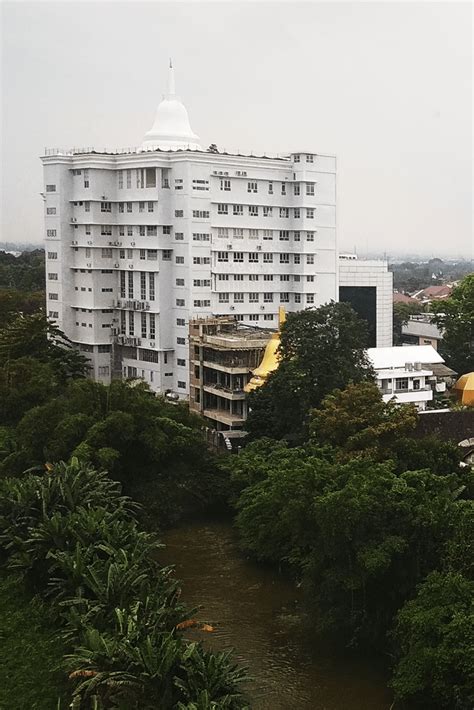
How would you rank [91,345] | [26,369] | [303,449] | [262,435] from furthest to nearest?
[91,345], [26,369], [262,435], [303,449]

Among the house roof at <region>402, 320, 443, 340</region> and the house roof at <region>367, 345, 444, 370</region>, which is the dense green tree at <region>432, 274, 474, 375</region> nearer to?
the house roof at <region>367, 345, 444, 370</region>

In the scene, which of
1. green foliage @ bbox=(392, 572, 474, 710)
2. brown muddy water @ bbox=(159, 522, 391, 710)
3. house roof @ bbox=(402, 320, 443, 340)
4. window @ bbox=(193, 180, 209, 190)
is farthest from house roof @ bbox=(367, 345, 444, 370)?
green foliage @ bbox=(392, 572, 474, 710)

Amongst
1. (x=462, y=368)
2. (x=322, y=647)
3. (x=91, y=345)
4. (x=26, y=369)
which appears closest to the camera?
(x=322, y=647)

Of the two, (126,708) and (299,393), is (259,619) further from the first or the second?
(299,393)

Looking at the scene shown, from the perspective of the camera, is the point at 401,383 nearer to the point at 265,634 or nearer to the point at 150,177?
the point at 150,177

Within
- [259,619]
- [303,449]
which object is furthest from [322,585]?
[303,449]
